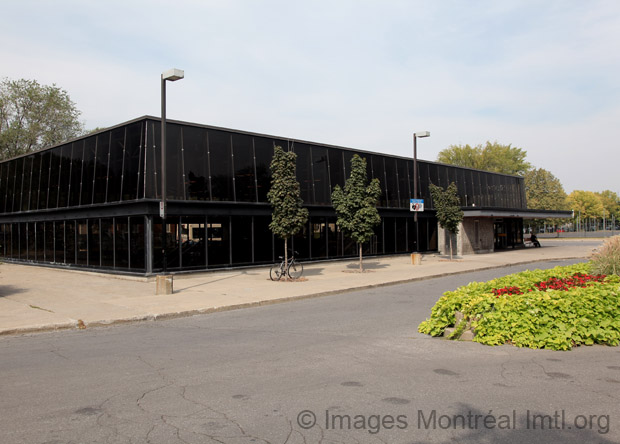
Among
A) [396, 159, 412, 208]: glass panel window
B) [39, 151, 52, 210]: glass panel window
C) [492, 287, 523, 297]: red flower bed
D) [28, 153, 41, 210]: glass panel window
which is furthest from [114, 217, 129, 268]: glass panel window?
[396, 159, 412, 208]: glass panel window

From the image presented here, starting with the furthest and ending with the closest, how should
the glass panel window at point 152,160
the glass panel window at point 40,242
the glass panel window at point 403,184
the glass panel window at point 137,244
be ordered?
1. the glass panel window at point 403,184
2. the glass panel window at point 40,242
3. the glass panel window at point 137,244
4. the glass panel window at point 152,160

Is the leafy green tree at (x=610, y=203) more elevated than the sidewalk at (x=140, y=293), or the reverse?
the leafy green tree at (x=610, y=203)

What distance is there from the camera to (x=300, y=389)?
5.70m

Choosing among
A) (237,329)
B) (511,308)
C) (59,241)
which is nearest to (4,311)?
(237,329)

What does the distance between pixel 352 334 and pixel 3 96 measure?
173ft

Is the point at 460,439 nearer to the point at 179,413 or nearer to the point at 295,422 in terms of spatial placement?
the point at 295,422

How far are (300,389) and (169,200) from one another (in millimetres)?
15232

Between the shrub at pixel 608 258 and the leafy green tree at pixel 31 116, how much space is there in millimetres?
51927

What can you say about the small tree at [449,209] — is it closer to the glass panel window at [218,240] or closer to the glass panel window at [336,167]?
the glass panel window at [336,167]

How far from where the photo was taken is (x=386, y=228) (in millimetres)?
31641

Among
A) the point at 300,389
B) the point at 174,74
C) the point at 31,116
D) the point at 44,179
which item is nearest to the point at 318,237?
the point at 174,74

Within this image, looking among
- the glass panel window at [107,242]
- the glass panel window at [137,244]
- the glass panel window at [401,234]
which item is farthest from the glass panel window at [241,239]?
the glass panel window at [401,234]

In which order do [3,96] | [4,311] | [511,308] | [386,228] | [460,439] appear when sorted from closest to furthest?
1. [460,439]
2. [511,308]
3. [4,311]
4. [386,228]
5. [3,96]

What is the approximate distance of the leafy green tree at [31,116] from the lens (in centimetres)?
4847
